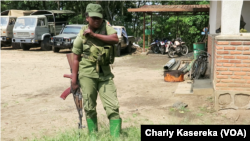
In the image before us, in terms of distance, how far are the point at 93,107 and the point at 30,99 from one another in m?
3.96

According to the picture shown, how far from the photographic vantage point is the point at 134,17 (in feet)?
87.9

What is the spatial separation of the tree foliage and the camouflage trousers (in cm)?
1612

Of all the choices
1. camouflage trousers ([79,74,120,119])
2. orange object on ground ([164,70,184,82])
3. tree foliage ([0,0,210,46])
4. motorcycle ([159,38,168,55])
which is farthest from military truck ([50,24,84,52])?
camouflage trousers ([79,74,120,119])

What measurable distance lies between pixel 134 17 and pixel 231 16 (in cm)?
2114

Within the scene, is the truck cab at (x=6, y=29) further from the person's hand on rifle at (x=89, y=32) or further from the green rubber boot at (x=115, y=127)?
the green rubber boot at (x=115, y=127)

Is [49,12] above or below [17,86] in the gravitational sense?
above

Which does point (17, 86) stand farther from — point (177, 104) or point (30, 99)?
point (177, 104)

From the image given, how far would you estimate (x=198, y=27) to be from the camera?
2128 centimetres

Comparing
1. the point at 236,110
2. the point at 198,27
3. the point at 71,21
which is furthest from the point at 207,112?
the point at 71,21

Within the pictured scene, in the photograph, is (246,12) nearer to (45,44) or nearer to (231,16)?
(231,16)

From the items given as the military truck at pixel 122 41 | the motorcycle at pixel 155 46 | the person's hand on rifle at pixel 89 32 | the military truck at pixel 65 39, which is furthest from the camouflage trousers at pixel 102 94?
the motorcycle at pixel 155 46

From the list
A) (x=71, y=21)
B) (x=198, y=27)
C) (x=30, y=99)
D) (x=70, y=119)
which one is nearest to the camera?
(x=70, y=119)

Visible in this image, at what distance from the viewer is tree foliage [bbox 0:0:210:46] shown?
21312 millimetres

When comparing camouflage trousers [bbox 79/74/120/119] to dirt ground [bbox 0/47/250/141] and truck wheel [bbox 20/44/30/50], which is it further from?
truck wheel [bbox 20/44/30/50]
